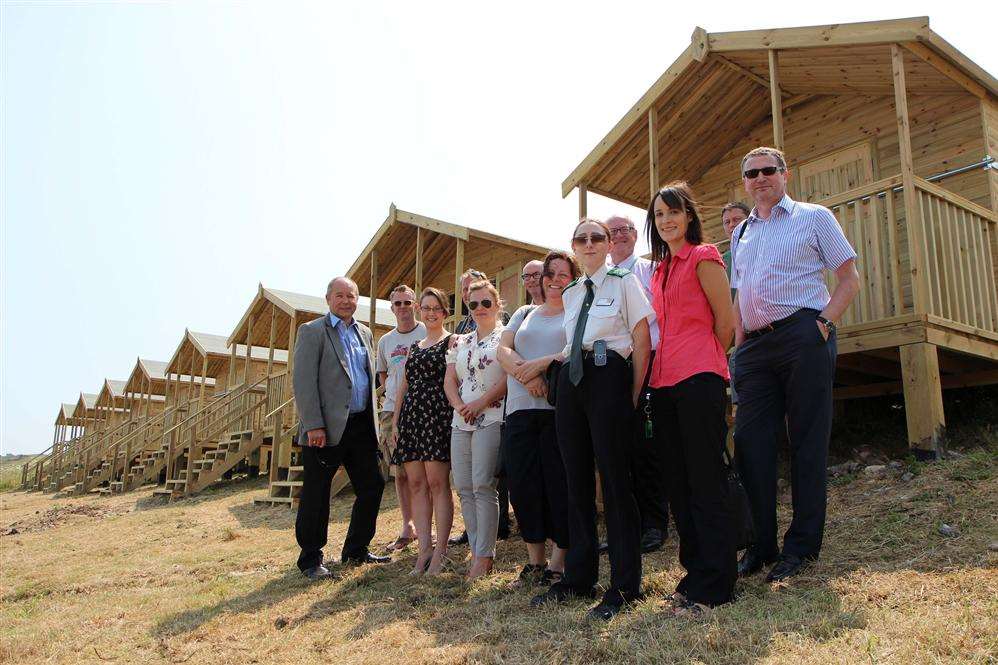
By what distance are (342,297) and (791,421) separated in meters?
3.27

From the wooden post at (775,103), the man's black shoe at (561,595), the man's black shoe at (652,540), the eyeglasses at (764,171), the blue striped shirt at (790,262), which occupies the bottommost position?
the man's black shoe at (561,595)

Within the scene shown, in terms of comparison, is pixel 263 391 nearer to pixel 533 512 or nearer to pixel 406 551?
pixel 406 551

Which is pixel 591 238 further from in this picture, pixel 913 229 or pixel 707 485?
pixel 913 229

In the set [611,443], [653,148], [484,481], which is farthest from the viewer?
[653,148]

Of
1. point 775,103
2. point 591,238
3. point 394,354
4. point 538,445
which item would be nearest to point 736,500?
point 538,445

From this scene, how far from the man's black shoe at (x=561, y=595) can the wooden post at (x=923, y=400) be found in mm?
3474

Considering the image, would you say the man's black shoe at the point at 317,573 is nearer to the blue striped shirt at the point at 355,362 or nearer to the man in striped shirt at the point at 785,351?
the blue striped shirt at the point at 355,362

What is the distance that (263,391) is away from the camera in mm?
20344

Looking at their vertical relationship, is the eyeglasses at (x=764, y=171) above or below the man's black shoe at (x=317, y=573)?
above

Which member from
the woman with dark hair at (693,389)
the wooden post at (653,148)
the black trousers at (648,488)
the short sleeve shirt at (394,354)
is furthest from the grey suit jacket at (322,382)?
the wooden post at (653,148)

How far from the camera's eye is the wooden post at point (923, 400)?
552cm

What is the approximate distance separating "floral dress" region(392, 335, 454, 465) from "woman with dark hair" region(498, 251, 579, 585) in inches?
34.2

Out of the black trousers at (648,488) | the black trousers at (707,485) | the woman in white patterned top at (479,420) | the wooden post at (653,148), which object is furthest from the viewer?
the wooden post at (653,148)

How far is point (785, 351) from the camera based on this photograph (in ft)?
12.1
